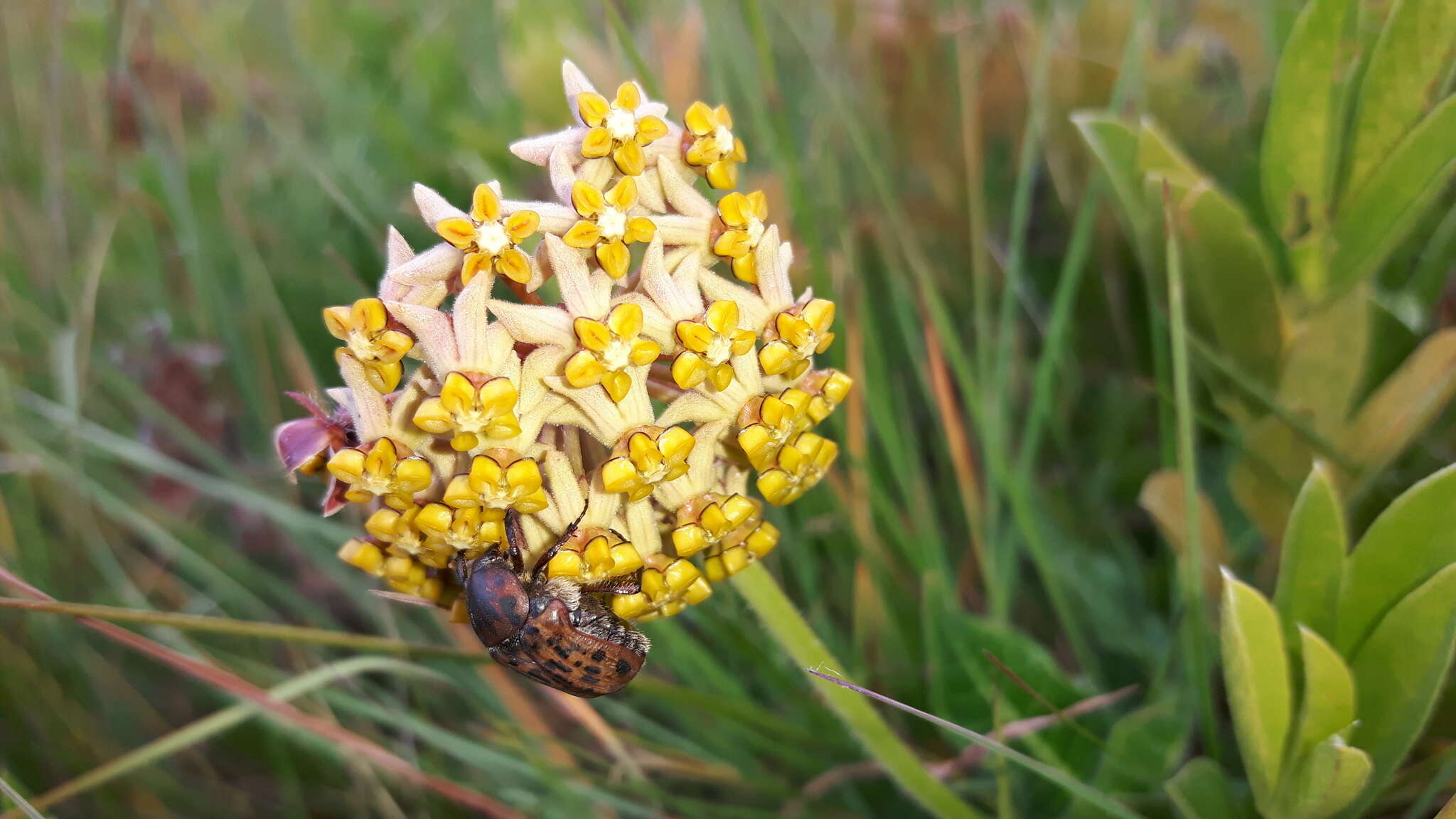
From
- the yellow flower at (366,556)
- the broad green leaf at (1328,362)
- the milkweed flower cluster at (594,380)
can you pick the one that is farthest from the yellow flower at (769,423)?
the broad green leaf at (1328,362)

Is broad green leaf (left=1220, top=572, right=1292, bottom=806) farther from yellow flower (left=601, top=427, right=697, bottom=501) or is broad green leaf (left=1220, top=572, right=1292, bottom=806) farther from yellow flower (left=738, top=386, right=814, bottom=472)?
yellow flower (left=601, top=427, right=697, bottom=501)

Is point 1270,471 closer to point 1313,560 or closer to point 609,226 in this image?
point 1313,560

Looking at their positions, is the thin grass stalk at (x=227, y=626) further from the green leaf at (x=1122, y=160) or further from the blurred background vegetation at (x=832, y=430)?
the green leaf at (x=1122, y=160)

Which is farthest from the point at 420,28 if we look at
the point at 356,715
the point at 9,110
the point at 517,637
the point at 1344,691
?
the point at 1344,691

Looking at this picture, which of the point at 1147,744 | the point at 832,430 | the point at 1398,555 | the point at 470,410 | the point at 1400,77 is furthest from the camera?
the point at 832,430

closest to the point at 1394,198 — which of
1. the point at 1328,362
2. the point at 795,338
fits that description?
the point at 1328,362

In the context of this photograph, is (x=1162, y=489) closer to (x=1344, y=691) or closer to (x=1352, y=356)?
(x=1352, y=356)
